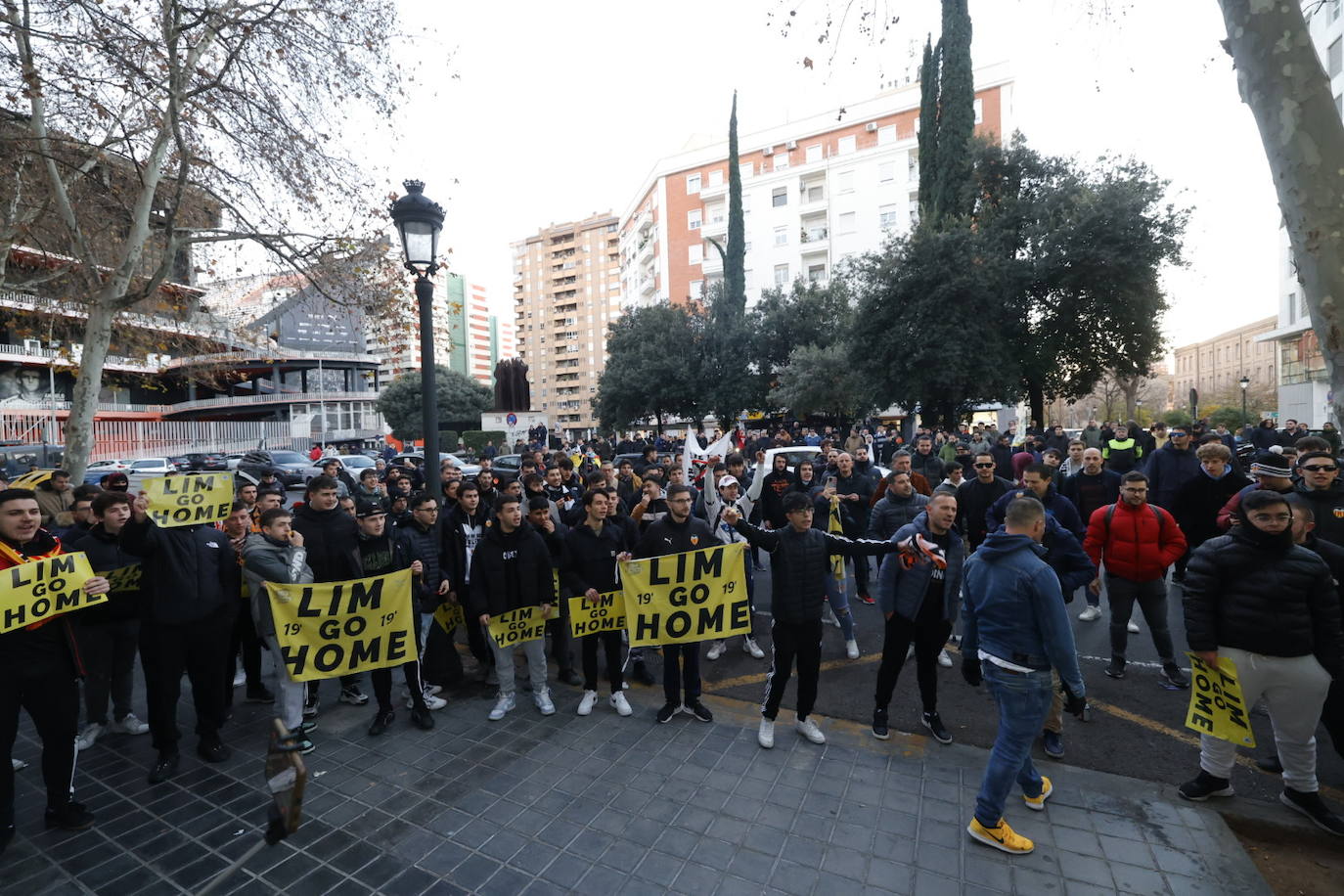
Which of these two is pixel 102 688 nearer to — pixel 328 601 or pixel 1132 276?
pixel 328 601

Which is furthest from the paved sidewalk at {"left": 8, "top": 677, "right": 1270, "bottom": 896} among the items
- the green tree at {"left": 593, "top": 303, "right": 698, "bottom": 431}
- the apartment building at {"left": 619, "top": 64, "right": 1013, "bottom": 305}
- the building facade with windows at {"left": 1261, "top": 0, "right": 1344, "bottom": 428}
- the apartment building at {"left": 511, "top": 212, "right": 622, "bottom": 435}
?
the apartment building at {"left": 511, "top": 212, "right": 622, "bottom": 435}

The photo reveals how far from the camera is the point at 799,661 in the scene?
4.78 metres

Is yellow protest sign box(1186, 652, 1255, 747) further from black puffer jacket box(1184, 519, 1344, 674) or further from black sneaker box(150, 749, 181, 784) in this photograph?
black sneaker box(150, 749, 181, 784)

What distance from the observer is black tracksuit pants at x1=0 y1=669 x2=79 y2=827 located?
3691 millimetres

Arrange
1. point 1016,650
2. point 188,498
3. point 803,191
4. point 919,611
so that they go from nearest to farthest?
point 1016,650 → point 919,611 → point 188,498 → point 803,191

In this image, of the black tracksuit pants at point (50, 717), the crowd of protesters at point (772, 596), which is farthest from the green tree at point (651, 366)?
the black tracksuit pants at point (50, 717)

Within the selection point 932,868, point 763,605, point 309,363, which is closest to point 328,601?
point 932,868

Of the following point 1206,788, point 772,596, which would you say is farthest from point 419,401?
point 1206,788

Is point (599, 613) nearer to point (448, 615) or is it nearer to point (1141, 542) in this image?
point (448, 615)

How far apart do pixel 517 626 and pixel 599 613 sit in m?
0.70

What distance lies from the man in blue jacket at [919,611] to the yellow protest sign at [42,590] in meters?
5.37

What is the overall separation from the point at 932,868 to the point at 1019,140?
28.7m

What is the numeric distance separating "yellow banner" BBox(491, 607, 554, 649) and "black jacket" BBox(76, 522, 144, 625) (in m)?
2.71

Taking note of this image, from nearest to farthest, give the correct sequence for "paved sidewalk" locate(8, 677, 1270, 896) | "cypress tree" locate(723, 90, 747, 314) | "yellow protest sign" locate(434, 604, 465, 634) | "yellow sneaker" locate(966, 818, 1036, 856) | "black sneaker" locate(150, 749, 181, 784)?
"paved sidewalk" locate(8, 677, 1270, 896), "yellow sneaker" locate(966, 818, 1036, 856), "black sneaker" locate(150, 749, 181, 784), "yellow protest sign" locate(434, 604, 465, 634), "cypress tree" locate(723, 90, 747, 314)
